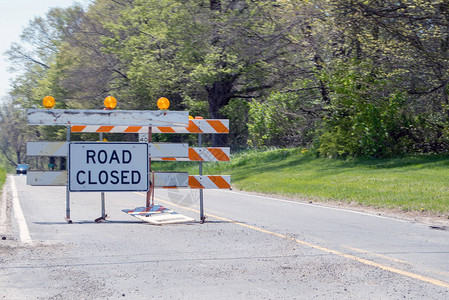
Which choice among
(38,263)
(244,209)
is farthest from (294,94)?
(38,263)

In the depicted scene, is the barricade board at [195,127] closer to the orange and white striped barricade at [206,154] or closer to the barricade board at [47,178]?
the orange and white striped barricade at [206,154]

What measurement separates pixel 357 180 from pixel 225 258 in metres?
11.7

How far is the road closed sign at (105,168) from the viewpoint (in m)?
9.37

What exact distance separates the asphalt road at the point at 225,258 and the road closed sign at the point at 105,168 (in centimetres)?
69

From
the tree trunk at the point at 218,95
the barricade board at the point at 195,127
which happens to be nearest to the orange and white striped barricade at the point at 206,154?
the barricade board at the point at 195,127

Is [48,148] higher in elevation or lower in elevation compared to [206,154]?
higher

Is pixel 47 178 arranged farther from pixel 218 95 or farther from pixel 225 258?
pixel 218 95

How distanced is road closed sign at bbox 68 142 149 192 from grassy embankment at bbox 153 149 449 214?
20.4ft

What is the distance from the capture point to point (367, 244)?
7812mm

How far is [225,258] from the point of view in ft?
22.4

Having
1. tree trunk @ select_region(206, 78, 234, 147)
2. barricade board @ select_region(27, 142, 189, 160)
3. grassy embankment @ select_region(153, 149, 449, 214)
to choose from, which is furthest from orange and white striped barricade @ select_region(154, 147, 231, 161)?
tree trunk @ select_region(206, 78, 234, 147)

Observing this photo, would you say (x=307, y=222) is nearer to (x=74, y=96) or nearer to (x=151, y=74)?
(x=151, y=74)

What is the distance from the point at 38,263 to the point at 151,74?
83.0 feet

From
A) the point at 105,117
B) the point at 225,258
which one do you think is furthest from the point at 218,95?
the point at 225,258
